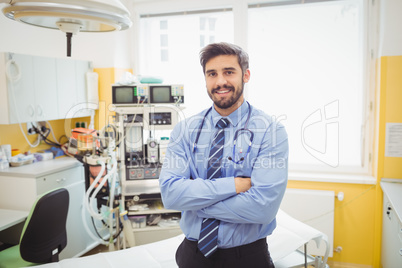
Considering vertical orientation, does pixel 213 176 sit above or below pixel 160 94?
below

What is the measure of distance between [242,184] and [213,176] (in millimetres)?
138

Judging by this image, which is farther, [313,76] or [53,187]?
[313,76]

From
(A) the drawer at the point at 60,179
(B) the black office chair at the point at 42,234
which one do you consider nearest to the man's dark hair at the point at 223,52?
(B) the black office chair at the point at 42,234

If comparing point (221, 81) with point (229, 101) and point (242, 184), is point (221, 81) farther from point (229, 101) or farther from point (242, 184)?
point (242, 184)

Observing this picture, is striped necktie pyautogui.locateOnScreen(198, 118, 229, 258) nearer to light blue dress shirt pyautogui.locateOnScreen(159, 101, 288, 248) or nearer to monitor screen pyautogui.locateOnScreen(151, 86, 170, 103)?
light blue dress shirt pyautogui.locateOnScreen(159, 101, 288, 248)

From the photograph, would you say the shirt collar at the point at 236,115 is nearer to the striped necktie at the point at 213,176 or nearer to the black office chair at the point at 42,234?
the striped necktie at the point at 213,176

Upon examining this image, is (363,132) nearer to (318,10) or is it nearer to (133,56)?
(318,10)

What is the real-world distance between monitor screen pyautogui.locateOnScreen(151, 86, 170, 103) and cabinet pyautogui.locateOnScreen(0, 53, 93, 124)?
1038 millimetres

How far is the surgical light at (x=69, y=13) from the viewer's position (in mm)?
885

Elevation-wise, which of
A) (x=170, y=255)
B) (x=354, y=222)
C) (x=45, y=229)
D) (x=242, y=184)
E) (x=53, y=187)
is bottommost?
(x=354, y=222)

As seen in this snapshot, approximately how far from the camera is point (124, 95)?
2752 mm

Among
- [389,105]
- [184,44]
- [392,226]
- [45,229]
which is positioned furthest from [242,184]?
[184,44]

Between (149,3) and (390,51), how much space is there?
2.39m

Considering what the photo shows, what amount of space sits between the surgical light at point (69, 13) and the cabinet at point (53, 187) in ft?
6.49
